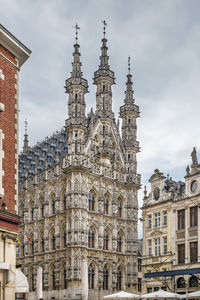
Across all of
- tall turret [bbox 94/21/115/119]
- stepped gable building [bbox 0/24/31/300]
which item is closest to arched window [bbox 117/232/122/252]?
tall turret [bbox 94/21/115/119]

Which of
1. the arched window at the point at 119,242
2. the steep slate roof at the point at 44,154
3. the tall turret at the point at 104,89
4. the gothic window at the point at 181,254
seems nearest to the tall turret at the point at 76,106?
the tall turret at the point at 104,89

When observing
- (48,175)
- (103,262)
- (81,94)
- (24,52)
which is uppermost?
(81,94)

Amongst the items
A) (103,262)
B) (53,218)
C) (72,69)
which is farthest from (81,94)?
(103,262)

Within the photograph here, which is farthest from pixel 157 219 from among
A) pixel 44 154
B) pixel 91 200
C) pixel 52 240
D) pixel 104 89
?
pixel 44 154

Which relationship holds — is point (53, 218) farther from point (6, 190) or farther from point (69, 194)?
point (6, 190)

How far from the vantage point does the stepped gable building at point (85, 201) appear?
51812mm

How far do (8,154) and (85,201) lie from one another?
34661 mm

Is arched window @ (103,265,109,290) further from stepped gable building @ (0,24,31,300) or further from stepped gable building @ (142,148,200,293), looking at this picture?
stepped gable building @ (0,24,31,300)

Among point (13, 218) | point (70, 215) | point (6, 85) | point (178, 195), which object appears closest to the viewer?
point (13, 218)

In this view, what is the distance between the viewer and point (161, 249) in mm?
48312

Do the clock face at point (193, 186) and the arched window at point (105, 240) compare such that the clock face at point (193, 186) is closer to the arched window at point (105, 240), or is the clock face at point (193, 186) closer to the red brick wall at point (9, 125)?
the arched window at point (105, 240)

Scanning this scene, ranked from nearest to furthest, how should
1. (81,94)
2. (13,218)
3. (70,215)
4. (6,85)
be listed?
(13,218) < (6,85) < (70,215) < (81,94)

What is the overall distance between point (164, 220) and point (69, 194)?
1042 centimetres

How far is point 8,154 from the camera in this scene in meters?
17.9
